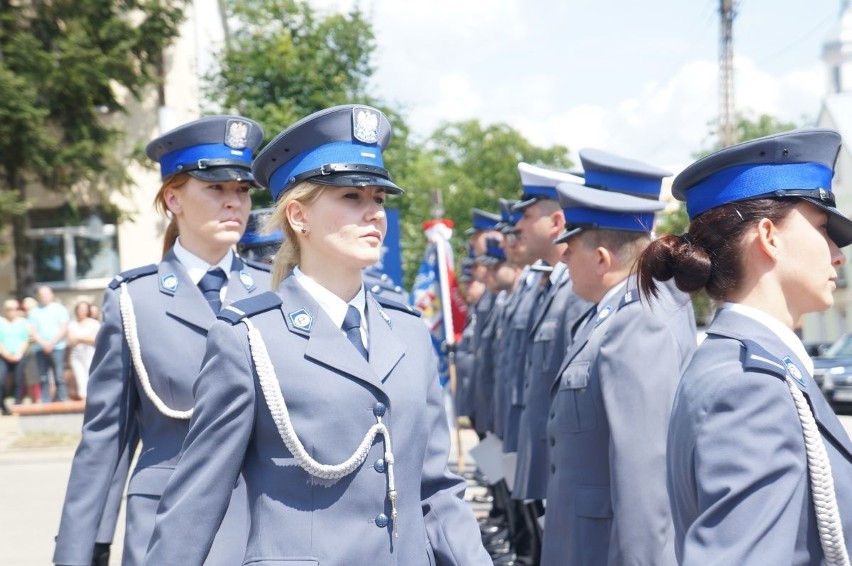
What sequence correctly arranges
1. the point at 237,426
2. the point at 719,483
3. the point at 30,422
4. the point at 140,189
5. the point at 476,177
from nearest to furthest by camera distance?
the point at 719,483, the point at 237,426, the point at 30,422, the point at 140,189, the point at 476,177

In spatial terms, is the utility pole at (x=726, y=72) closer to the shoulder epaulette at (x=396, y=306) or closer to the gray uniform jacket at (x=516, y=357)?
the gray uniform jacket at (x=516, y=357)

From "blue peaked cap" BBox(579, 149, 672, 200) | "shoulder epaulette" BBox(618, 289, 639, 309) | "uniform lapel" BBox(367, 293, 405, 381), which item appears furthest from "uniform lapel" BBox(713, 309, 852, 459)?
"blue peaked cap" BBox(579, 149, 672, 200)

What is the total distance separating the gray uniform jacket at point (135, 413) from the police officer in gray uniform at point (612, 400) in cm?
126

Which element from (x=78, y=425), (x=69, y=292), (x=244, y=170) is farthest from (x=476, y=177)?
(x=244, y=170)

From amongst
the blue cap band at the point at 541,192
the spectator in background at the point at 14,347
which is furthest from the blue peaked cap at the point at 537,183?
the spectator in background at the point at 14,347

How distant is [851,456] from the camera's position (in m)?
2.46

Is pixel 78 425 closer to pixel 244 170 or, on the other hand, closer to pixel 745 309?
pixel 244 170

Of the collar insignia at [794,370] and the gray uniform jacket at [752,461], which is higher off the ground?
the collar insignia at [794,370]

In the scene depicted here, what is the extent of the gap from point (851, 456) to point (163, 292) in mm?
2535

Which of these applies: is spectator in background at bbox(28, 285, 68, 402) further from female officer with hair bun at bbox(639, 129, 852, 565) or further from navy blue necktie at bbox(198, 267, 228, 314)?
female officer with hair bun at bbox(639, 129, 852, 565)

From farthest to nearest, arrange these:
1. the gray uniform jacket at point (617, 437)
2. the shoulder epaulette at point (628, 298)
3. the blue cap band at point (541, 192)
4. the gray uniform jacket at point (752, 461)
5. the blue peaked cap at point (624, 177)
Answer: the blue cap band at point (541, 192) < the blue peaked cap at point (624, 177) < the shoulder epaulette at point (628, 298) < the gray uniform jacket at point (617, 437) < the gray uniform jacket at point (752, 461)

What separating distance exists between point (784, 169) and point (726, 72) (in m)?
33.4

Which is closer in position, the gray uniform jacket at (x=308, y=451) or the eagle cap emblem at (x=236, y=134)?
the gray uniform jacket at (x=308, y=451)

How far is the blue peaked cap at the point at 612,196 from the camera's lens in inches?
177
